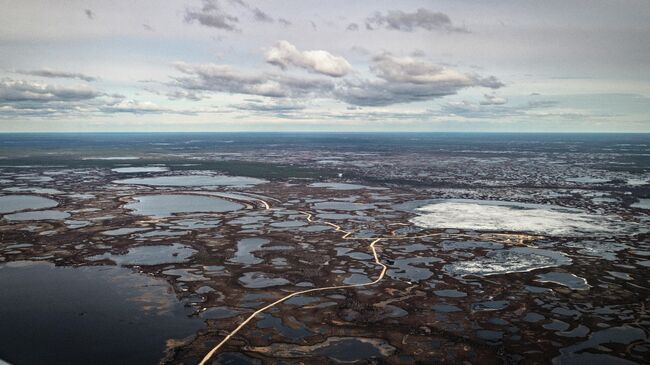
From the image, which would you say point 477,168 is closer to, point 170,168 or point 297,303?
point 170,168

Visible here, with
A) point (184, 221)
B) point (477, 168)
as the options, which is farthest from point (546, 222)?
point (477, 168)

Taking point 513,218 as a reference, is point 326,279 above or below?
below

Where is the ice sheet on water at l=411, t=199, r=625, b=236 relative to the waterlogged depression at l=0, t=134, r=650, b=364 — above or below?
above

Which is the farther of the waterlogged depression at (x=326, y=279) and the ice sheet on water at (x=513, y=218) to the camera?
the ice sheet on water at (x=513, y=218)

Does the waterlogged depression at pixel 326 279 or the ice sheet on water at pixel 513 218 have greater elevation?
the ice sheet on water at pixel 513 218

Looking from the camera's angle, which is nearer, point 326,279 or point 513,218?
point 326,279

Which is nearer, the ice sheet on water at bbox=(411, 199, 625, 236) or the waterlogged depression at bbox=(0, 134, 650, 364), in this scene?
the waterlogged depression at bbox=(0, 134, 650, 364)

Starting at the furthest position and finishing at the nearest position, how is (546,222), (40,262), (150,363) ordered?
(546,222)
(40,262)
(150,363)

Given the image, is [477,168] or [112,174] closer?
[112,174]
